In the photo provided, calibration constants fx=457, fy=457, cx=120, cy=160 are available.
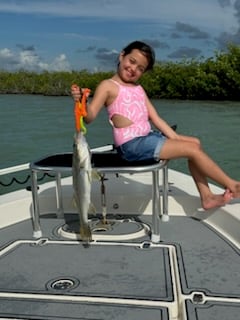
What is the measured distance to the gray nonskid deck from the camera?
6.13 ft

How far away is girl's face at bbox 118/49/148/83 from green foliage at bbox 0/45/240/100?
74.9 ft

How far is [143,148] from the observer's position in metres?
2.63

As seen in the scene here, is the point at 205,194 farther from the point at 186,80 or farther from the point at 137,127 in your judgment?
the point at 186,80

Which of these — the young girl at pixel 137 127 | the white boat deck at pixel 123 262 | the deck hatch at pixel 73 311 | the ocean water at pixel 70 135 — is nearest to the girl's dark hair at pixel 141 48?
the young girl at pixel 137 127

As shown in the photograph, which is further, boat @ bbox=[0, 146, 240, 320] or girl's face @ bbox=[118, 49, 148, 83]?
girl's face @ bbox=[118, 49, 148, 83]

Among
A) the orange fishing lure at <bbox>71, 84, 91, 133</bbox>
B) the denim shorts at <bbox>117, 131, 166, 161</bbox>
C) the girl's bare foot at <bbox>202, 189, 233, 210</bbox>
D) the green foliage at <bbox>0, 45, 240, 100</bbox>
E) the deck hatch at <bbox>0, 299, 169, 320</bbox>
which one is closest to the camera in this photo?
the deck hatch at <bbox>0, 299, 169, 320</bbox>

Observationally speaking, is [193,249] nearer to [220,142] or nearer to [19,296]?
[19,296]

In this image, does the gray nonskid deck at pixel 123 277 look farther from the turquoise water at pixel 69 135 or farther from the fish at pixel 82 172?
the turquoise water at pixel 69 135

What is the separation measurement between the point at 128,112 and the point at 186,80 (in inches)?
1120

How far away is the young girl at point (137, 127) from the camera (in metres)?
2.64

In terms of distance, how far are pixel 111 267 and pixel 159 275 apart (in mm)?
257

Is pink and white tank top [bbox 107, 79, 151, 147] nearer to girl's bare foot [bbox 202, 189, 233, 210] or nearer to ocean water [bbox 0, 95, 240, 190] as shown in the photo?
girl's bare foot [bbox 202, 189, 233, 210]

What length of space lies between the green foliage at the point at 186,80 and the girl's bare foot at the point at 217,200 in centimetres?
2289

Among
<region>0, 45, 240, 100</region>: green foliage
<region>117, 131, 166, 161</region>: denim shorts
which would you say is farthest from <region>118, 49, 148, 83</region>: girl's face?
<region>0, 45, 240, 100</region>: green foliage
